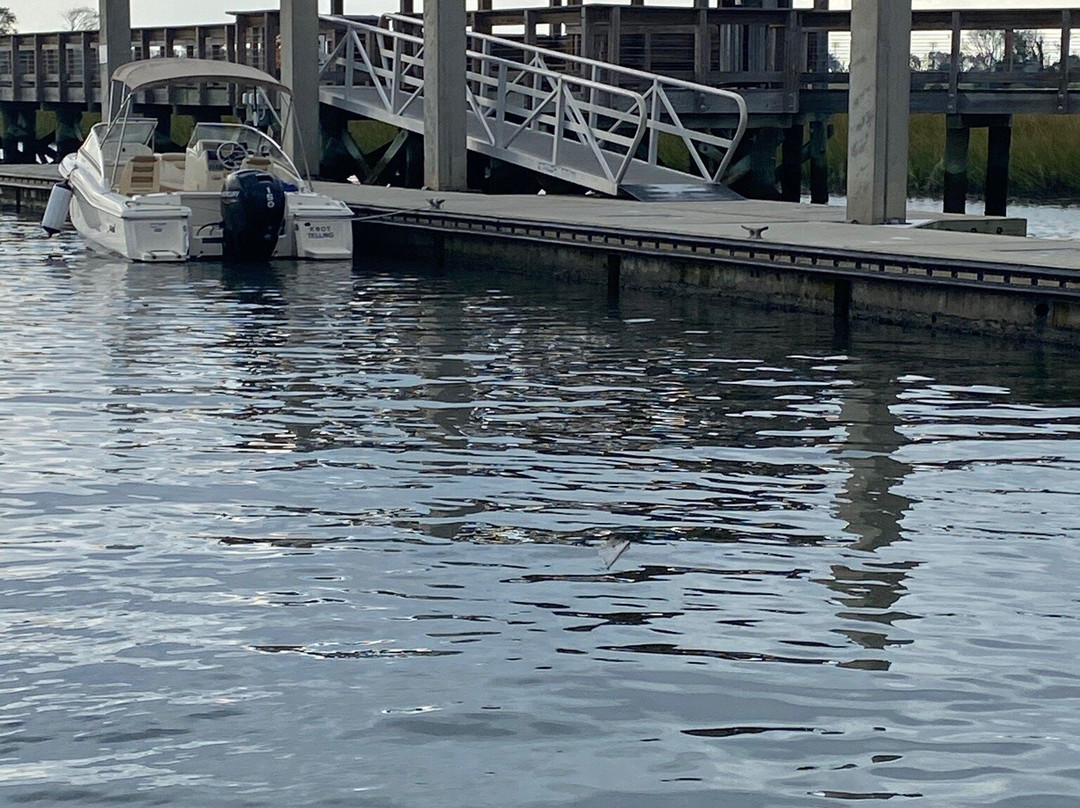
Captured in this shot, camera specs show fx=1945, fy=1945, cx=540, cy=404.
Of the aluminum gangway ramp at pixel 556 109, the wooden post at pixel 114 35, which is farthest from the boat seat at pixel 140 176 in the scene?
the wooden post at pixel 114 35

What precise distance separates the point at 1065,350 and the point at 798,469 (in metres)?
4.56

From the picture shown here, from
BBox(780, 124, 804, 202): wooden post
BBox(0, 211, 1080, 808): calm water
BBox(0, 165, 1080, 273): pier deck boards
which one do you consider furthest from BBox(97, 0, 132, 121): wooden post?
BBox(0, 211, 1080, 808): calm water

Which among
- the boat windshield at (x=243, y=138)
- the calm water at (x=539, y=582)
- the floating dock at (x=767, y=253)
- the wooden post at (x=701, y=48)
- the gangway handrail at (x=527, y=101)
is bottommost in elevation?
the calm water at (x=539, y=582)

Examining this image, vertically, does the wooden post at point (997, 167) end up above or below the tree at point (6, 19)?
below

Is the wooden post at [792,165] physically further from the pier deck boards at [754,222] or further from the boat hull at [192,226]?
the boat hull at [192,226]

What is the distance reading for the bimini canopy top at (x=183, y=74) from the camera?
21078 millimetres

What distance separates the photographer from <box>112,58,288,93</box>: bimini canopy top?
21078mm

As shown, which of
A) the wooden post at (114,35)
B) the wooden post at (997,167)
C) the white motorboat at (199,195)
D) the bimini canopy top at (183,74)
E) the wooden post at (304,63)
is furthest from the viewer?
the wooden post at (114,35)

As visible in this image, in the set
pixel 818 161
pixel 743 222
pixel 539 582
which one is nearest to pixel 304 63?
pixel 818 161

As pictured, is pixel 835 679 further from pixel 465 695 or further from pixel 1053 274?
pixel 1053 274

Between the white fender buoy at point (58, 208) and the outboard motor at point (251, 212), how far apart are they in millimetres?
3292

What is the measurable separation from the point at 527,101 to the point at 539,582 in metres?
21.2

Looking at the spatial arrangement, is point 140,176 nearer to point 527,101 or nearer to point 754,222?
point 754,222

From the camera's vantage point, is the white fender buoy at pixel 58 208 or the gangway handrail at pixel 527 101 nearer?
the white fender buoy at pixel 58 208
